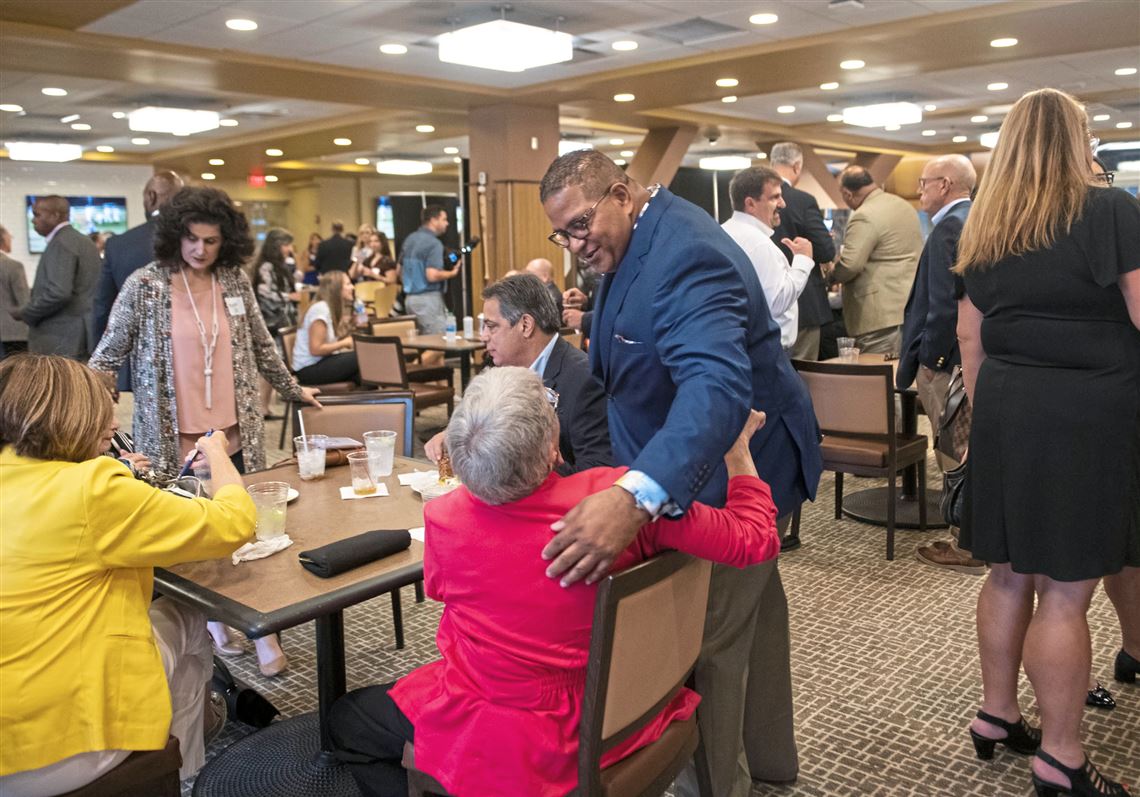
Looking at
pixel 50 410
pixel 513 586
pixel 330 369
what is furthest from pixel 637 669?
pixel 330 369

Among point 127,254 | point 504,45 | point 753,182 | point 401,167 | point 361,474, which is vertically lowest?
point 361,474

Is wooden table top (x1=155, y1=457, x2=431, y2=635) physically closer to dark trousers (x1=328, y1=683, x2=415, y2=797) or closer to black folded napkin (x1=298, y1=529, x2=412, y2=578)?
black folded napkin (x1=298, y1=529, x2=412, y2=578)

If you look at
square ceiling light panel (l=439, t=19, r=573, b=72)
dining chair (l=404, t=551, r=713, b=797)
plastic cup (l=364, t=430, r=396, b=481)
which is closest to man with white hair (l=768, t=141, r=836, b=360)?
square ceiling light panel (l=439, t=19, r=573, b=72)

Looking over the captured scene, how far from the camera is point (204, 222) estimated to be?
314 centimetres

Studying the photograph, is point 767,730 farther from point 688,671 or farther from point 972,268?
point 972,268

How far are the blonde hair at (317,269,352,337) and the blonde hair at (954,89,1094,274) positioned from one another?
4928mm

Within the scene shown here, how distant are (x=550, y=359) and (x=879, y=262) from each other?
3.63 meters

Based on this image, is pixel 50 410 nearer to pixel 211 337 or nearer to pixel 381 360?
pixel 211 337

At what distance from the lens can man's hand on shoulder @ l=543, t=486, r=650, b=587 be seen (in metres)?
1.49

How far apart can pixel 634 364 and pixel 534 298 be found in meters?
0.88

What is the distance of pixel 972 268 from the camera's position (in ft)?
7.82

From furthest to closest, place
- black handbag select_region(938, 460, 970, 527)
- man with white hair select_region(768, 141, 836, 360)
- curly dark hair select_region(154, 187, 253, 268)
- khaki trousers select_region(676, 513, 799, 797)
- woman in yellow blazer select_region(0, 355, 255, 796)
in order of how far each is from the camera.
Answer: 1. man with white hair select_region(768, 141, 836, 360)
2. curly dark hair select_region(154, 187, 253, 268)
3. black handbag select_region(938, 460, 970, 527)
4. khaki trousers select_region(676, 513, 799, 797)
5. woman in yellow blazer select_region(0, 355, 255, 796)

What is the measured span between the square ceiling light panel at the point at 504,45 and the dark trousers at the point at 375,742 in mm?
5410

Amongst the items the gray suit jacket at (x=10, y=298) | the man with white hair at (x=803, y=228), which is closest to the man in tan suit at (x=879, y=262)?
the man with white hair at (x=803, y=228)
